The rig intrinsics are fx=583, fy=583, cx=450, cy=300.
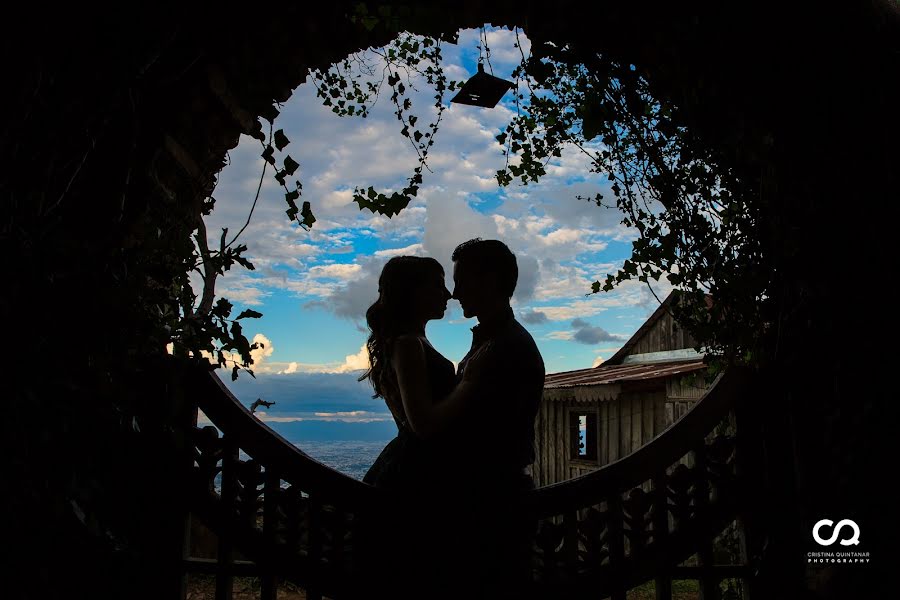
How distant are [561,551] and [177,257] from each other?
1.65 m

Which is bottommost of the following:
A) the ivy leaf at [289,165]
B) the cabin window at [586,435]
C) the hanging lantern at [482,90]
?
the cabin window at [586,435]

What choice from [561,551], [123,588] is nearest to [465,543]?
[561,551]

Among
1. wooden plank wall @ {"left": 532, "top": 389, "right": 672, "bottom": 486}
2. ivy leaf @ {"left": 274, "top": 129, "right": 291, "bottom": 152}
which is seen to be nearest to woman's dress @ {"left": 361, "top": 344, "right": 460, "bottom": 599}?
ivy leaf @ {"left": 274, "top": 129, "right": 291, "bottom": 152}

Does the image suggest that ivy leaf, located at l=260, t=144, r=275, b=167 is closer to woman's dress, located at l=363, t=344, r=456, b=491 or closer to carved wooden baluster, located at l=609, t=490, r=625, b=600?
woman's dress, located at l=363, t=344, r=456, b=491

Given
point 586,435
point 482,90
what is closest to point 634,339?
point 586,435

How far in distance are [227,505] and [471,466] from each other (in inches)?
34.3

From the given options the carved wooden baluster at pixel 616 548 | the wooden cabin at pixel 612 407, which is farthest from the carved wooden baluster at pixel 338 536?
the wooden cabin at pixel 612 407

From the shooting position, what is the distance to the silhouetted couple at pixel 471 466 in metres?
1.99

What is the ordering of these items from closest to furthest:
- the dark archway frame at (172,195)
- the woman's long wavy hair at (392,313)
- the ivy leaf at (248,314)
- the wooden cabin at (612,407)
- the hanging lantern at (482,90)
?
the dark archway frame at (172,195)
the ivy leaf at (248,314)
the woman's long wavy hair at (392,313)
the hanging lantern at (482,90)
the wooden cabin at (612,407)

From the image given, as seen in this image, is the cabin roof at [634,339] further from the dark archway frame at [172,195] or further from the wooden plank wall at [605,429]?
the dark archway frame at [172,195]

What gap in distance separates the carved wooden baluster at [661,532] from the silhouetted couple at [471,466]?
1.47 feet

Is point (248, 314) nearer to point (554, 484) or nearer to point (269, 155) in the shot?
point (269, 155)

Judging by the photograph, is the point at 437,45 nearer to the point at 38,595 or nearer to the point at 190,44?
the point at 190,44

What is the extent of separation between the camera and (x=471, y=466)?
6.70 feet
